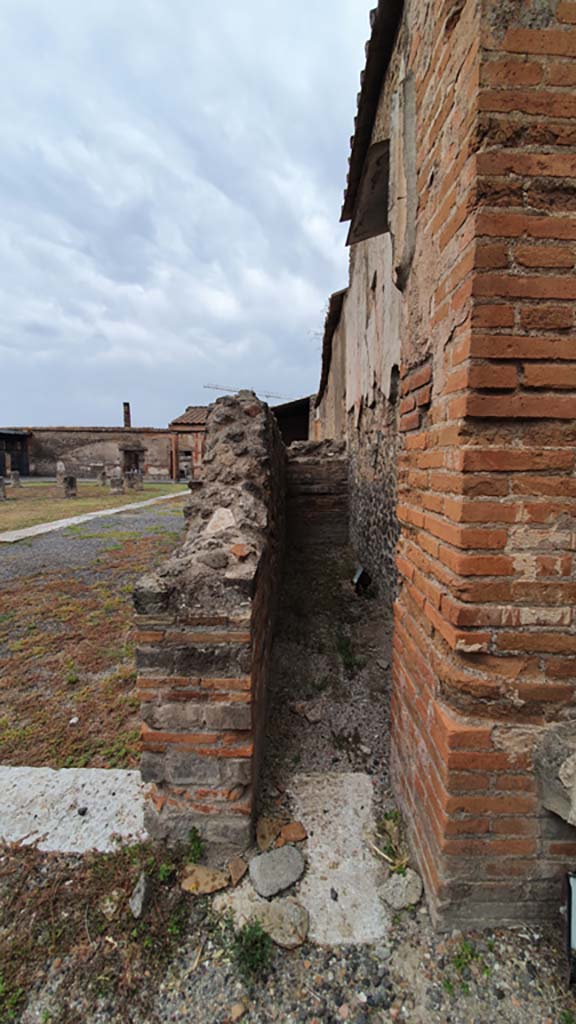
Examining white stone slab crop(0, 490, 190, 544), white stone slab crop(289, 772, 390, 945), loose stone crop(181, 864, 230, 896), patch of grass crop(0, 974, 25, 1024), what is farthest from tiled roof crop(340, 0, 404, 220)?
white stone slab crop(0, 490, 190, 544)

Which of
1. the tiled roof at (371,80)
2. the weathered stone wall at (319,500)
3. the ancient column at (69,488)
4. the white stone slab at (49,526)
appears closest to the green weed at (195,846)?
the weathered stone wall at (319,500)

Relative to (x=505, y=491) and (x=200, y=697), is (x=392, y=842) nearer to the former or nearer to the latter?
(x=200, y=697)

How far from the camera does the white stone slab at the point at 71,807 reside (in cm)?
193

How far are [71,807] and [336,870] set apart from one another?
1326 mm

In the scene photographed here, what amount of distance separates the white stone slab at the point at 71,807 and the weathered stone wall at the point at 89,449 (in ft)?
84.9

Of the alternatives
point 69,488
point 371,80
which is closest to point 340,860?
point 371,80

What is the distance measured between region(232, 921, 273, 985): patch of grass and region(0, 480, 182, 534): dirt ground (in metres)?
10.0

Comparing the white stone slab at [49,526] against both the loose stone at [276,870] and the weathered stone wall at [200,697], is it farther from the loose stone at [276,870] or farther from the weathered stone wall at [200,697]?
the loose stone at [276,870]

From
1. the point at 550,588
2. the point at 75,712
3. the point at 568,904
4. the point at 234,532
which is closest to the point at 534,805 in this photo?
the point at 568,904

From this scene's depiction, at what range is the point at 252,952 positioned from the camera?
4.79 ft

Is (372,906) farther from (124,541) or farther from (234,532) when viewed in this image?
(124,541)

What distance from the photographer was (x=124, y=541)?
8.09 m

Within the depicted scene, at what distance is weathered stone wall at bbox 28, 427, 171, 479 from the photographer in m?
26.9

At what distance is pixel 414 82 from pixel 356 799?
10.8ft
